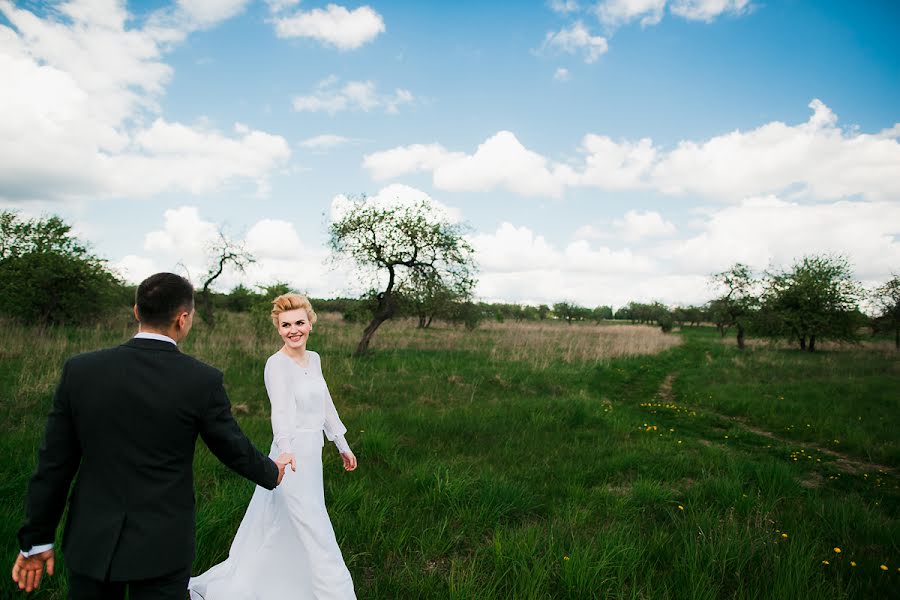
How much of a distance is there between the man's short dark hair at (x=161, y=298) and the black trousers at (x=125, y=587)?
1.25 metres

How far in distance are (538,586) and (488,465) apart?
3.06m

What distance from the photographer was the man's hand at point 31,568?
2.08 m

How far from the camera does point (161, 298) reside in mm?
2223

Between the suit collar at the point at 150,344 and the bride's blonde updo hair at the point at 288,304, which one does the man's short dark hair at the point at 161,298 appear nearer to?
the suit collar at the point at 150,344

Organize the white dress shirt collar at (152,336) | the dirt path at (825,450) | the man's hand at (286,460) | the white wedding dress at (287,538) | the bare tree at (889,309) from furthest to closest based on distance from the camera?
the bare tree at (889,309) < the dirt path at (825,450) < the white wedding dress at (287,538) < the man's hand at (286,460) < the white dress shirt collar at (152,336)

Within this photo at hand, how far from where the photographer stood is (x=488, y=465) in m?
6.54

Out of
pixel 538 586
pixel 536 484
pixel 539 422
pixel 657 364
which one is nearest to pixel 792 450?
pixel 539 422

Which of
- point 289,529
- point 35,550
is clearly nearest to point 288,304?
point 289,529

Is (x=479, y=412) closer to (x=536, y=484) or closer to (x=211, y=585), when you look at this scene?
(x=536, y=484)

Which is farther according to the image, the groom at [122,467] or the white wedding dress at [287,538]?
the white wedding dress at [287,538]

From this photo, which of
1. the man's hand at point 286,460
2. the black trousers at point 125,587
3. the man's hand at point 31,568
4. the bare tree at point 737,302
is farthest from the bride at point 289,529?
the bare tree at point 737,302

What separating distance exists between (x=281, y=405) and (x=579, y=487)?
13.3 feet

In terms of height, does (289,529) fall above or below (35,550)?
below

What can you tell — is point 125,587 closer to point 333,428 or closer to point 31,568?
point 31,568
